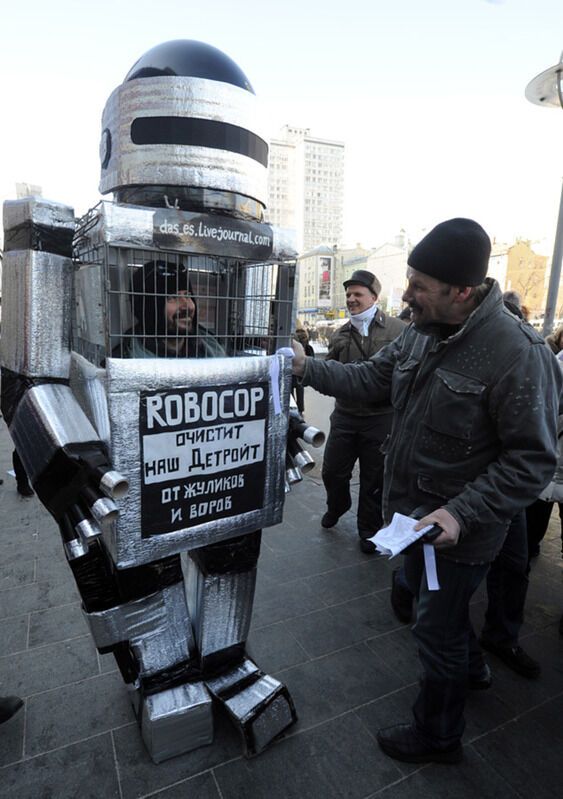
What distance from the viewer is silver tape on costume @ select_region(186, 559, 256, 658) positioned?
74.5 inches

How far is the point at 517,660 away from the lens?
2.33 m

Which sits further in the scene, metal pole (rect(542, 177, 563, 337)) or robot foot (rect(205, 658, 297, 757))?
metal pole (rect(542, 177, 563, 337))

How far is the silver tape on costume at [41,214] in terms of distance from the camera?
1463mm

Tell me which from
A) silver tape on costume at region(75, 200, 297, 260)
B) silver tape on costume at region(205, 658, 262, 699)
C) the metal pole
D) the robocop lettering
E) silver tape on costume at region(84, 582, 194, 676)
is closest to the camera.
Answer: silver tape on costume at region(75, 200, 297, 260)

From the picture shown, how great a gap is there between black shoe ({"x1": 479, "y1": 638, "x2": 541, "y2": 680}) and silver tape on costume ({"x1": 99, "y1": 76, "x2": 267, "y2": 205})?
2.55 m

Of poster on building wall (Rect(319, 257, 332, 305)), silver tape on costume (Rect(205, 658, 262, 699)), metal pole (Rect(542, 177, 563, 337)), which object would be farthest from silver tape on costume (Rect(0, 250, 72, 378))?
poster on building wall (Rect(319, 257, 332, 305))

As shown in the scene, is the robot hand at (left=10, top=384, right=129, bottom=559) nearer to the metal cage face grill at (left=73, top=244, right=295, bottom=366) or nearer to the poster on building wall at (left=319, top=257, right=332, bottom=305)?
the metal cage face grill at (left=73, top=244, right=295, bottom=366)

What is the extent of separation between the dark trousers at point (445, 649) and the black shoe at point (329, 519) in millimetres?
1978

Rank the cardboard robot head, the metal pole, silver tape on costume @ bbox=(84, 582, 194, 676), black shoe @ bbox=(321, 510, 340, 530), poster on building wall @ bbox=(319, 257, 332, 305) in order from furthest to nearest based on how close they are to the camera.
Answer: poster on building wall @ bbox=(319, 257, 332, 305), the metal pole, black shoe @ bbox=(321, 510, 340, 530), silver tape on costume @ bbox=(84, 582, 194, 676), the cardboard robot head

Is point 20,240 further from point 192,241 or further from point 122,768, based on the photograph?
point 122,768

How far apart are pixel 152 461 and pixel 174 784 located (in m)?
1.24

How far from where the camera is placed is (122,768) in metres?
1.78

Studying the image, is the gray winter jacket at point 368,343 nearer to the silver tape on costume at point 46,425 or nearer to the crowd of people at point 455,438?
the crowd of people at point 455,438

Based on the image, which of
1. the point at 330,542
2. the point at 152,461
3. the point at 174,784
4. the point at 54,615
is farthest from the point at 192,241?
the point at 330,542
